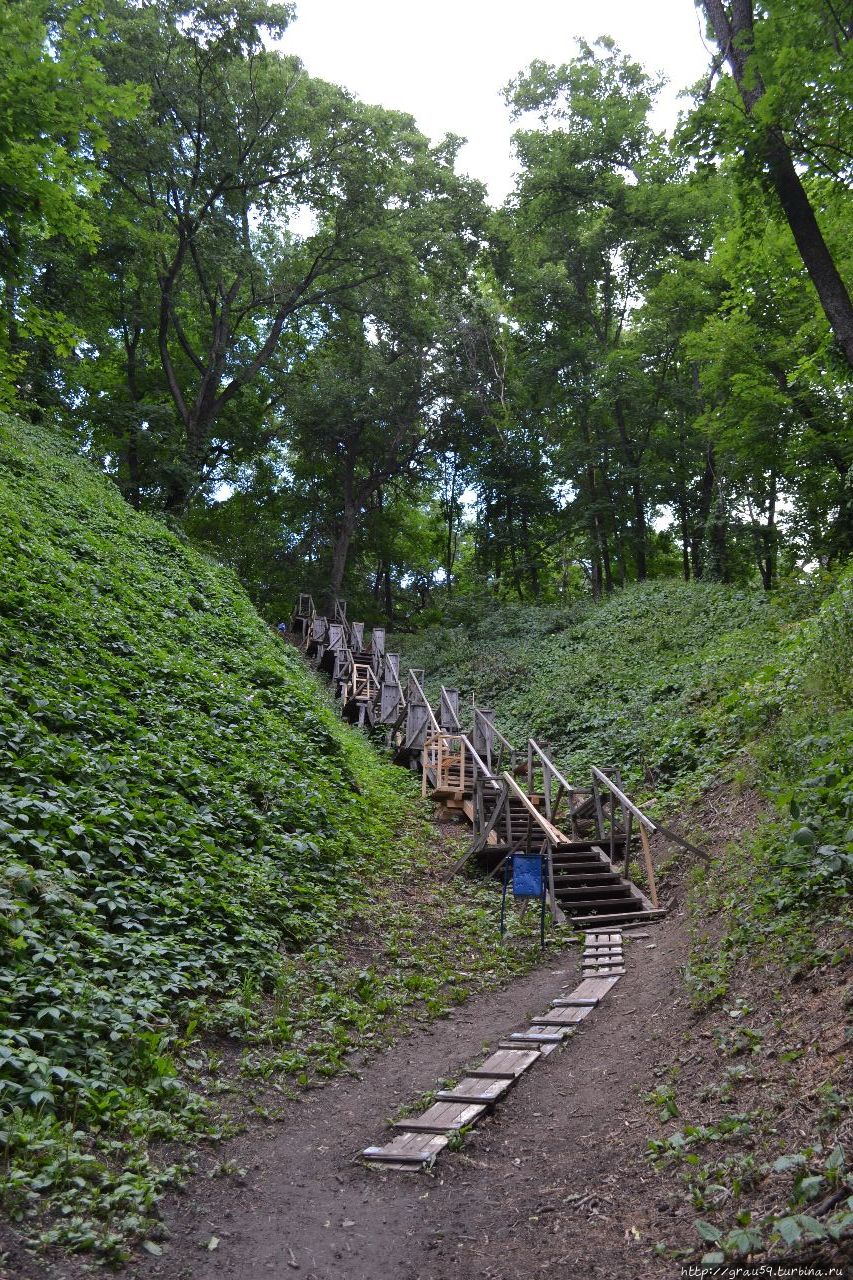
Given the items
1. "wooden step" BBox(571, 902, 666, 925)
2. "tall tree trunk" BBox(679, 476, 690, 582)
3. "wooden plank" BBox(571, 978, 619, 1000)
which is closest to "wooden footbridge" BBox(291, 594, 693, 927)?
"wooden step" BBox(571, 902, 666, 925)

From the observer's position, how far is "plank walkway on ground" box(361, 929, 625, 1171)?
14.3 feet

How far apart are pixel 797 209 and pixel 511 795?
350 inches

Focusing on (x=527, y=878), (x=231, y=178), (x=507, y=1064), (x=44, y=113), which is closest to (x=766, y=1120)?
(x=507, y=1064)

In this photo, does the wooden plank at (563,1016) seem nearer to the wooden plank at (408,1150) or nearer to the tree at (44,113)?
the wooden plank at (408,1150)

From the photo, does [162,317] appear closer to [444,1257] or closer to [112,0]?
[112,0]

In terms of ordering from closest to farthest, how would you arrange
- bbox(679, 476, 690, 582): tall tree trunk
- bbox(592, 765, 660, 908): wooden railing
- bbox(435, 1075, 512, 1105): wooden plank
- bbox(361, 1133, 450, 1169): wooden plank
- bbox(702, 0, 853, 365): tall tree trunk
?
bbox(361, 1133, 450, 1169): wooden plank → bbox(435, 1075, 512, 1105): wooden plank → bbox(702, 0, 853, 365): tall tree trunk → bbox(592, 765, 660, 908): wooden railing → bbox(679, 476, 690, 582): tall tree trunk

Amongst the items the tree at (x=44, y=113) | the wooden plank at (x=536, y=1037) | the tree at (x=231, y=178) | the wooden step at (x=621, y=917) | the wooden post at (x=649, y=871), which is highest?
the tree at (x=231, y=178)

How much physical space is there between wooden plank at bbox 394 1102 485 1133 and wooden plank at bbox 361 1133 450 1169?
9cm

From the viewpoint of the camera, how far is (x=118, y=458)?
2502 cm

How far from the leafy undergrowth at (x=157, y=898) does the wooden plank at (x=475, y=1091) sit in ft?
2.78

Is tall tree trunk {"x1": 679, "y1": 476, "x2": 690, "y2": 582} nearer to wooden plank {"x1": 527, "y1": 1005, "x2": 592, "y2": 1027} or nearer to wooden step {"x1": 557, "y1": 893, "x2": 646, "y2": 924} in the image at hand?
wooden step {"x1": 557, "y1": 893, "x2": 646, "y2": 924}

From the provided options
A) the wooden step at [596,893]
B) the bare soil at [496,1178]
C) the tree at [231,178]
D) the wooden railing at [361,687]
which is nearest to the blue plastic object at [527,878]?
the wooden step at [596,893]

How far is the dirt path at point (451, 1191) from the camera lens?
3387mm

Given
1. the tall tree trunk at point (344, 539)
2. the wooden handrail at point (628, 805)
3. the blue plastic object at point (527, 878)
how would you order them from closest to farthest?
the blue plastic object at point (527, 878), the wooden handrail at point (628, 805), the tall tree trunk at point (344, 539)
